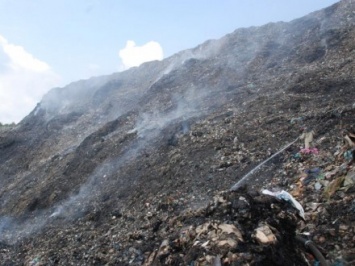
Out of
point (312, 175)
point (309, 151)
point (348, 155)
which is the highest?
point (348, 155)

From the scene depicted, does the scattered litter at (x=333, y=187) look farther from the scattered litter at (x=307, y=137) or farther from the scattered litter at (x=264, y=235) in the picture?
the scattered litter at (x=307, y=137)

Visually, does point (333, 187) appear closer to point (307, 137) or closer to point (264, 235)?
point (264, 235)

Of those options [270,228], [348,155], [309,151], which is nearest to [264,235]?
[270,228]

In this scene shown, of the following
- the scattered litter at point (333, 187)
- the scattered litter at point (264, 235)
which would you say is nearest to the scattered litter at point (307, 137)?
the scattered litter at point (333, 187)

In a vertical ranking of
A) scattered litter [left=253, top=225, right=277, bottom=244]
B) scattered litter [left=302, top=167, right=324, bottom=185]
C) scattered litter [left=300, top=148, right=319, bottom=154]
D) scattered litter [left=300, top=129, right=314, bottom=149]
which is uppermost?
scattered litter [left=253, top=225, right=277, bottom=244]

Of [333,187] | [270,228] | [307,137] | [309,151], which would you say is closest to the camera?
[270,228]

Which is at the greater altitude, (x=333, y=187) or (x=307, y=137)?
→ (x=307, y=137)

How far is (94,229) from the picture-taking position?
294 inches

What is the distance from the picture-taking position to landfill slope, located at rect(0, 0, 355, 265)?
4102mm

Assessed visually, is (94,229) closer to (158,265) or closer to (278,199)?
(158,265)

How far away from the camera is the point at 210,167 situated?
26.4 feet

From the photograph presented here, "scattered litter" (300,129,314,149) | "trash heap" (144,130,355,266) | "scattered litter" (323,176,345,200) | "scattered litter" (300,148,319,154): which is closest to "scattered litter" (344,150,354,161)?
"trash heap" (144,130,355,266)

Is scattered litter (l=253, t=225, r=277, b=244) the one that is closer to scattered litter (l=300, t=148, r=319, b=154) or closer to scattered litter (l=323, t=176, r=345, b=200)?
scattered litter (l=323, t=176, r=345, b=200)

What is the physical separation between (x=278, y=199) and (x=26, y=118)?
2114cm
